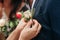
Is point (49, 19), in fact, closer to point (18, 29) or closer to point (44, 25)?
point (44, 25)

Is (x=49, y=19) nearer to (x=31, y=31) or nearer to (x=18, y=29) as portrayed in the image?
(x=31, y=31)

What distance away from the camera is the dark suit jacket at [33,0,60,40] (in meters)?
0.84

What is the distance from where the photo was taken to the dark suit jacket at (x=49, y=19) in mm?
839

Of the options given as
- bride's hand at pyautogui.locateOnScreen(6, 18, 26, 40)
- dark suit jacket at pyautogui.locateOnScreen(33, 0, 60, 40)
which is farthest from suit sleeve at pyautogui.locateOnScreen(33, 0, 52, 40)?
bride's hand at pyautogui.locateOnScreen(6, 18, 26, 40)

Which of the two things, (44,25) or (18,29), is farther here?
(18,29)

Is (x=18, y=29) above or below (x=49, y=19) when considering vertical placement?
below

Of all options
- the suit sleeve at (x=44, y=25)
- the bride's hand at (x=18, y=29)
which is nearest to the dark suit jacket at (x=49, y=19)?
the suit sleeve at (x=44, y=25)

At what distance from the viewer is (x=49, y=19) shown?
0.86 meters

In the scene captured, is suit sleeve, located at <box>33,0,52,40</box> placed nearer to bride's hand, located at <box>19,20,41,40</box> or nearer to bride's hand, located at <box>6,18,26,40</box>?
bride's hand, located at <box>19,20,41,40</box>

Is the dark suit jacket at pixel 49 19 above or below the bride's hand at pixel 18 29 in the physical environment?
above

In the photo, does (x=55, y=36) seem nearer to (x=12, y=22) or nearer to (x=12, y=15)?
(x=12, y=22)

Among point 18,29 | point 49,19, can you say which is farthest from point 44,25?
A: point 18,29

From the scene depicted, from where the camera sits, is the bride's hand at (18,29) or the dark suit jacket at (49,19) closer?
the dark suit jacket at (49,19)

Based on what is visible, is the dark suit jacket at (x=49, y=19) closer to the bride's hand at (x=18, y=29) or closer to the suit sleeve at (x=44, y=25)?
the suit sleeve at (x=44, y=25)
